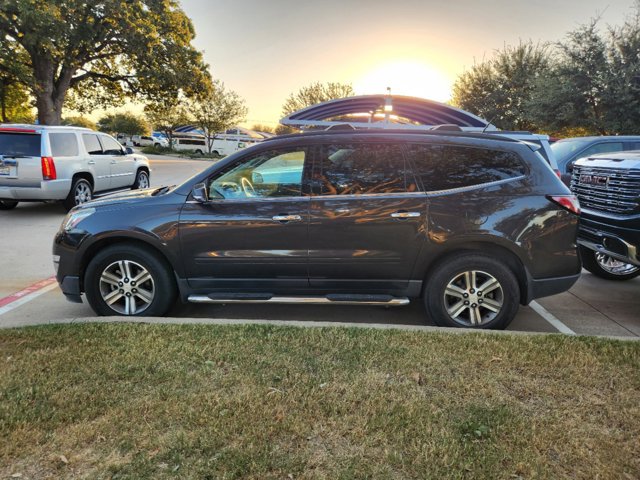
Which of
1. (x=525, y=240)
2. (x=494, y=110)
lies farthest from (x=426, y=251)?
(x=494, y=110)

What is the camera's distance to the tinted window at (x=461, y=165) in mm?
4188

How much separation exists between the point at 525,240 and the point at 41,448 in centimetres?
380

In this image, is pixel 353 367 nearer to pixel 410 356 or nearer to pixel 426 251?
pixel 410 356

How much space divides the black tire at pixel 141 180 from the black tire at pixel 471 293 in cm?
1086

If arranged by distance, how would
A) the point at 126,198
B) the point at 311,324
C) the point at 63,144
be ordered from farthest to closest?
the point at 63,144, the point at 126,198, the point at 311,324

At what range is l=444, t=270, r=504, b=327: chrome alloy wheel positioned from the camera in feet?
13.5

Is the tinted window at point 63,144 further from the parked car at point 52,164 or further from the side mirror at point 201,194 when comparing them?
the side mirror at point 201,194

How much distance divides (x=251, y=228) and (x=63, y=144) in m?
7.79

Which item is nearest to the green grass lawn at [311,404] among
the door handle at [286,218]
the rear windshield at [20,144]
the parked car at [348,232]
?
the parked car at [348,232]

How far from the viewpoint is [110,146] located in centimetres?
1161

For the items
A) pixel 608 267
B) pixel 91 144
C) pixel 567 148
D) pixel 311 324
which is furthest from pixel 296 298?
pixel 91 144

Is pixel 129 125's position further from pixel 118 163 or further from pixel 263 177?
pixel 263 177

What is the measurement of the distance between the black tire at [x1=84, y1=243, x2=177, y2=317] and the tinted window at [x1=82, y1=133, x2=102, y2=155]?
7.49 meters

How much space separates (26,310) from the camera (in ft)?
15.4
